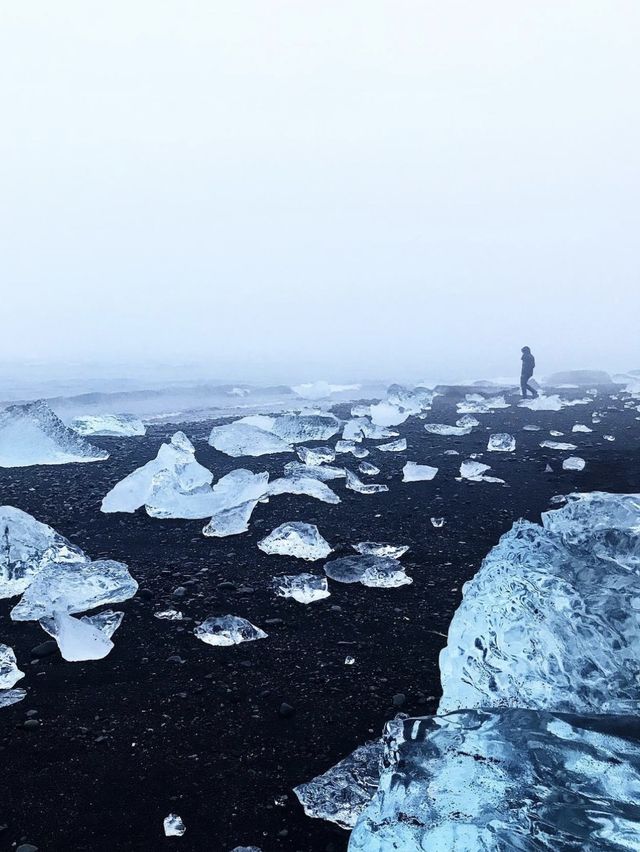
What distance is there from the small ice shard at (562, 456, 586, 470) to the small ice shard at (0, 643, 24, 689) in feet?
24.3

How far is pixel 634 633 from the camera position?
255 cm

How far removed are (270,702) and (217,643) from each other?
0.65 metres

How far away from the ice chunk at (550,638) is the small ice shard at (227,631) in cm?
129

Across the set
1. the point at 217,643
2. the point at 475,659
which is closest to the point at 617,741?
the point at 475,659

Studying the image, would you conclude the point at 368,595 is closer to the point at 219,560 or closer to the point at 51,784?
the point at 219,560

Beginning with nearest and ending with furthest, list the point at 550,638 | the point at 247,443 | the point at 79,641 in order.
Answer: the point at 550,638, the point at 79,641, the point at 247,443

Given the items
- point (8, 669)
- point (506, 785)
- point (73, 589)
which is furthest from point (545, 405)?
point (8, 669)

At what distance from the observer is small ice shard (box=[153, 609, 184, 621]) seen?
353 cm

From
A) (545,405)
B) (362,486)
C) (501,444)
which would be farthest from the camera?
(545,405)

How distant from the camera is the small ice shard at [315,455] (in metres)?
8.29

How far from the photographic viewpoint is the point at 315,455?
8328 mm

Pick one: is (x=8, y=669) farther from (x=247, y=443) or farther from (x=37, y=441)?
(x=247, y=443)

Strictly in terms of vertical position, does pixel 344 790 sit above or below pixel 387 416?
below

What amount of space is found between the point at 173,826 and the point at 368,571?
7.84 feet
